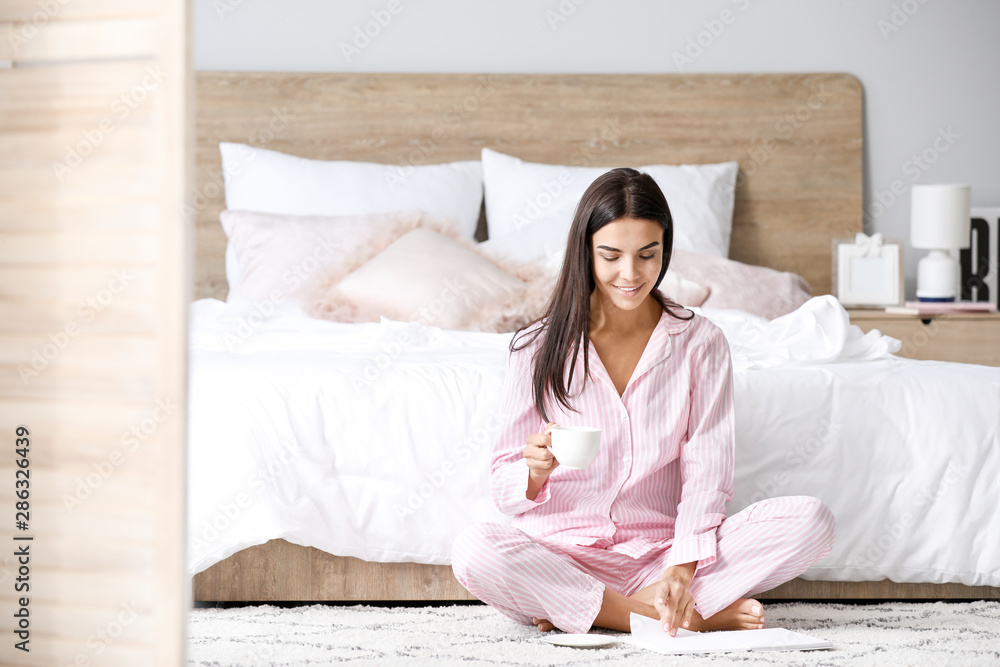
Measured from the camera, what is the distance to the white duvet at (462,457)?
1875mm

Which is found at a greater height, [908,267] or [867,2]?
[867,2]

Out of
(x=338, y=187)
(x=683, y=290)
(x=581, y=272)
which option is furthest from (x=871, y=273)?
(x=581, y=272)

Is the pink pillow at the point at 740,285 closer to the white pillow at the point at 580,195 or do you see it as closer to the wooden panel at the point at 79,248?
the white pillow at the point at 580,195

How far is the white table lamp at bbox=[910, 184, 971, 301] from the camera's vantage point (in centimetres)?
346

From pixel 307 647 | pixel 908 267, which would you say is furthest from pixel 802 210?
pixel 307 647

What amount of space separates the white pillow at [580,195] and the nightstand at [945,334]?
1.98ft

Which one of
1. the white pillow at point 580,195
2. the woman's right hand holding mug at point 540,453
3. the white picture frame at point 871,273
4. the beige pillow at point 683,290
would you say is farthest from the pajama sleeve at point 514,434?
the white picture frame at point 871,273

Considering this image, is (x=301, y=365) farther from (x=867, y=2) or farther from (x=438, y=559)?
(x=867, y=2)

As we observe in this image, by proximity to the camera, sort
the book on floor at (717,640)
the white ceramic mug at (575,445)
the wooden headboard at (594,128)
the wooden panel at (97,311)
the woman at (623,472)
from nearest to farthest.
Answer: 1. the wooden panel at (97,311)
2. the white ceramic mug at (575,445)
3. the book on floor at (717,640)
4. the woman at (623,472)
5. the wooden headboard at (594,128)

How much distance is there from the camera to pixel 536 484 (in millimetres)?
1739

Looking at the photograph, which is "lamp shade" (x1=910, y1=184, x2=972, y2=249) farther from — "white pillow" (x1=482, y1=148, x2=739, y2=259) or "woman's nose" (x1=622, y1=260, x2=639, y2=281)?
"woman's nose" (x1=622, y1=260, x2=639, y2=281)

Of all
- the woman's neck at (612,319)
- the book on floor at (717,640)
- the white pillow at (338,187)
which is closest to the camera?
the book on floor at (717,640)

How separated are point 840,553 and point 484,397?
76cm

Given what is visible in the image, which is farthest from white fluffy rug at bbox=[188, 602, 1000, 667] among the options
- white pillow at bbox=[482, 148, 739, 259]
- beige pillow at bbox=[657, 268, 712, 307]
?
white pillow at bbox=[482, 148, 739, 259]
